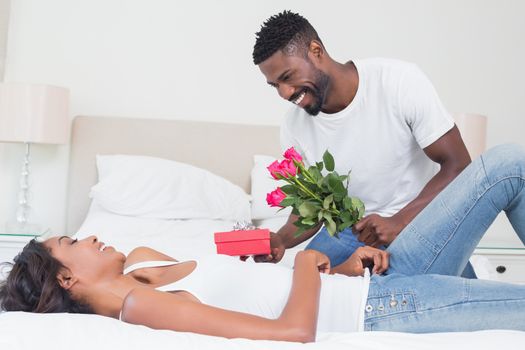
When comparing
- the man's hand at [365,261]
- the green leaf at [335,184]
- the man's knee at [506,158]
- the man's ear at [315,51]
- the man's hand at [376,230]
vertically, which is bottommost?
the man's hand at [365,261]

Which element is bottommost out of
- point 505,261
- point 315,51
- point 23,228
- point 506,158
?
point 23,228

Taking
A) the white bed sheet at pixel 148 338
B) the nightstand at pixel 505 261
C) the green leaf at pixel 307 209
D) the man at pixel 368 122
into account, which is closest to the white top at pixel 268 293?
the white bed sheet at pixel 148 338

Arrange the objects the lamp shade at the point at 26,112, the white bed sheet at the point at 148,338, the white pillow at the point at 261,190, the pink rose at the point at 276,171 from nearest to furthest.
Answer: the white bed sheet at the point at 148,338, the pink rose at the point at 276,171, the lamp shade at the point at 26,112, the white pillow at the point at 261,190

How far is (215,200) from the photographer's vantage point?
2.87m

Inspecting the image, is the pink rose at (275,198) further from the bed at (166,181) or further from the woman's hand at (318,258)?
the bed at (166,181)

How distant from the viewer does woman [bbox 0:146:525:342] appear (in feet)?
3.84

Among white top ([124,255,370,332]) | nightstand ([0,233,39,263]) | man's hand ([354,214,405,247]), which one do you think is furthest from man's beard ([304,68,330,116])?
nightstand ([0,233,39,263])

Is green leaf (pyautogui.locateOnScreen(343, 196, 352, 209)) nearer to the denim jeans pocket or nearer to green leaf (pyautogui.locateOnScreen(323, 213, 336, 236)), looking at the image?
green leaf (pyautogui.locateOnScreen(323, 213, 336, 236))

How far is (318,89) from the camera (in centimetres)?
178

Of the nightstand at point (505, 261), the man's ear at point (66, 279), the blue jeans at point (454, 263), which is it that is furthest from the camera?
the nightstand at point (505, 261)

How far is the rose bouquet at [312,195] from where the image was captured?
151 centimetres

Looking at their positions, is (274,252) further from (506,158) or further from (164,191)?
(164,191)

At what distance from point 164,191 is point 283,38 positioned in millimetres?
1272

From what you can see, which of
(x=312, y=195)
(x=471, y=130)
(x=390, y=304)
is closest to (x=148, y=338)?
(x=390, y=304)
